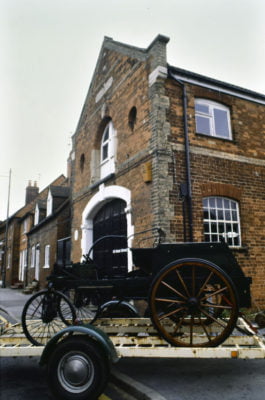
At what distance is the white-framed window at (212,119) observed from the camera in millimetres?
9777

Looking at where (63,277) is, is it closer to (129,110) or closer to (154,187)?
(154,187)

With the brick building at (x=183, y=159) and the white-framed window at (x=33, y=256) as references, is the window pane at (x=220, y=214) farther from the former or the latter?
the white-framed window at (x=33, y=256)

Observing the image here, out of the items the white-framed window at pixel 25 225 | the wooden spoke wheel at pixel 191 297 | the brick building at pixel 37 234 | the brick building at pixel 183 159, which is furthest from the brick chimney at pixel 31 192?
the wooden spoke wheel at pixel 191 297

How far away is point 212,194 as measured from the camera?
353 inches

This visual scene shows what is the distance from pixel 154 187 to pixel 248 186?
3173 millimetres

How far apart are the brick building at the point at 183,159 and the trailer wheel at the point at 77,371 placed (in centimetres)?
481

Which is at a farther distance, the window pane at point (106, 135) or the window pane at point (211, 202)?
the window pane at point (106, 135)

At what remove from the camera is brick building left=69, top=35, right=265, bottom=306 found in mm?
8570

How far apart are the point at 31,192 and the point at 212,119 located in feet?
83.5

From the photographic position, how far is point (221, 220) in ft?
30.0

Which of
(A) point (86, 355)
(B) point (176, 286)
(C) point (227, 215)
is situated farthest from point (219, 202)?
(A) point (86, 355)

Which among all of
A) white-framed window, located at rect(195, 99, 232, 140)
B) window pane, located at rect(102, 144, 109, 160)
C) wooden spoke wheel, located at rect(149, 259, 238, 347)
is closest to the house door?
window pane, located at rect(102, 144, 109, 160)

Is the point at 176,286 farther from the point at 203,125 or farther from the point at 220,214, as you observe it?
the point at 203,125

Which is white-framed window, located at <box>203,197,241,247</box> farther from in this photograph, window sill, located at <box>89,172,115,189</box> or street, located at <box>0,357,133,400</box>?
street, located at <box>0,357,133,400</box>
